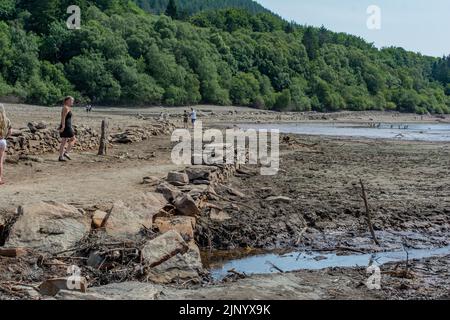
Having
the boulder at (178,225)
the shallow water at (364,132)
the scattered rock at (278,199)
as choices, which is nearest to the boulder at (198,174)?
the scattered rock at (278,199)

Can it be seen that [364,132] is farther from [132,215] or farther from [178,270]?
[178,270]

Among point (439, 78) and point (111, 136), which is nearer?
point (111, 136)

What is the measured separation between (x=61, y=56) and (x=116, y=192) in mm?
55297

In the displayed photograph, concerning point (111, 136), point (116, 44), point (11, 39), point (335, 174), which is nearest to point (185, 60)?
point (116, 44)

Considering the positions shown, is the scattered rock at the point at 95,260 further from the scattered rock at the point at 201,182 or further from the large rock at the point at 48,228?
the scattered rock at the point at 201,182

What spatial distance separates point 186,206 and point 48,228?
2.62 metres

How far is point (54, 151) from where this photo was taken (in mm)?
15508

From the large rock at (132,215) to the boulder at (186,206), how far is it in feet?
0.85

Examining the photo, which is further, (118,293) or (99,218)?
(99,218)

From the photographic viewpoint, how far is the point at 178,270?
711 centimetres

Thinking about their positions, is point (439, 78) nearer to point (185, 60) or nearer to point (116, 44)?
point (185, 60)

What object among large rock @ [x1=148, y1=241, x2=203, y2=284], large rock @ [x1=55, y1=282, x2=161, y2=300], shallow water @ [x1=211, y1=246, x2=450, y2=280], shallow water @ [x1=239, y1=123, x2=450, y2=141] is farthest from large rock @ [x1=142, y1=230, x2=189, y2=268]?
shallow water @ [x1=239, y1=123, x2=450, y2=141]

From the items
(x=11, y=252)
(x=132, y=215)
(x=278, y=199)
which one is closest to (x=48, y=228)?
(x=11, y=252)
